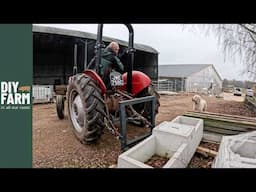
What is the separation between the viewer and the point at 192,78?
15.7 meters

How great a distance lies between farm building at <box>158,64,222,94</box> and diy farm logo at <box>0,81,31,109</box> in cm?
1046

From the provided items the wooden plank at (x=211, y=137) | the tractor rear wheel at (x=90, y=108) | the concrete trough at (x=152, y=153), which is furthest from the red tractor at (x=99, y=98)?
the wooden plank at (x=211, y=137)

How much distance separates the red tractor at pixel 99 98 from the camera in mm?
1821

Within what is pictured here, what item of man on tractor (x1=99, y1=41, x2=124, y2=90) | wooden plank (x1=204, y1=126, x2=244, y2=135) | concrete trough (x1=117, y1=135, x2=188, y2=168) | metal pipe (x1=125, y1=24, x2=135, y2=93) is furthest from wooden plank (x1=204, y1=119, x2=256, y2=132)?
man on tractor (x1=99, y1=41, x2=124, y2=90)

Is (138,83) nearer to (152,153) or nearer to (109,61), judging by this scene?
(109,61)

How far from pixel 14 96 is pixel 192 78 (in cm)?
1561

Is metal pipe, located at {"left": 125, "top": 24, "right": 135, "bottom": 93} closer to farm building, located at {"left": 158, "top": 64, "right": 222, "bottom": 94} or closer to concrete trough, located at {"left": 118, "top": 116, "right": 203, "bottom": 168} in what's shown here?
concrete trough, located at {"left": 118, "top": 116, "right": 203, "bottom": 168}

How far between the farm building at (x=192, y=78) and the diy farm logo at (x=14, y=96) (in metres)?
10.5

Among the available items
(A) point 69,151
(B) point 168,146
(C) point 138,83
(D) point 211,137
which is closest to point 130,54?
(C) point 138,83

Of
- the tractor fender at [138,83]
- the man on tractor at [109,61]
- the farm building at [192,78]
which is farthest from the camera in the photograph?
the farm building at [192,78]

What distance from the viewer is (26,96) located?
1.56 metres

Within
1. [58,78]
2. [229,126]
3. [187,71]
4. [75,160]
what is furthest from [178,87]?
[75,160]

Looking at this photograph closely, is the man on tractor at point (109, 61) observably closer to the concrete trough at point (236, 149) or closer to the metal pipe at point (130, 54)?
the metal pipe at point (130, 54)
